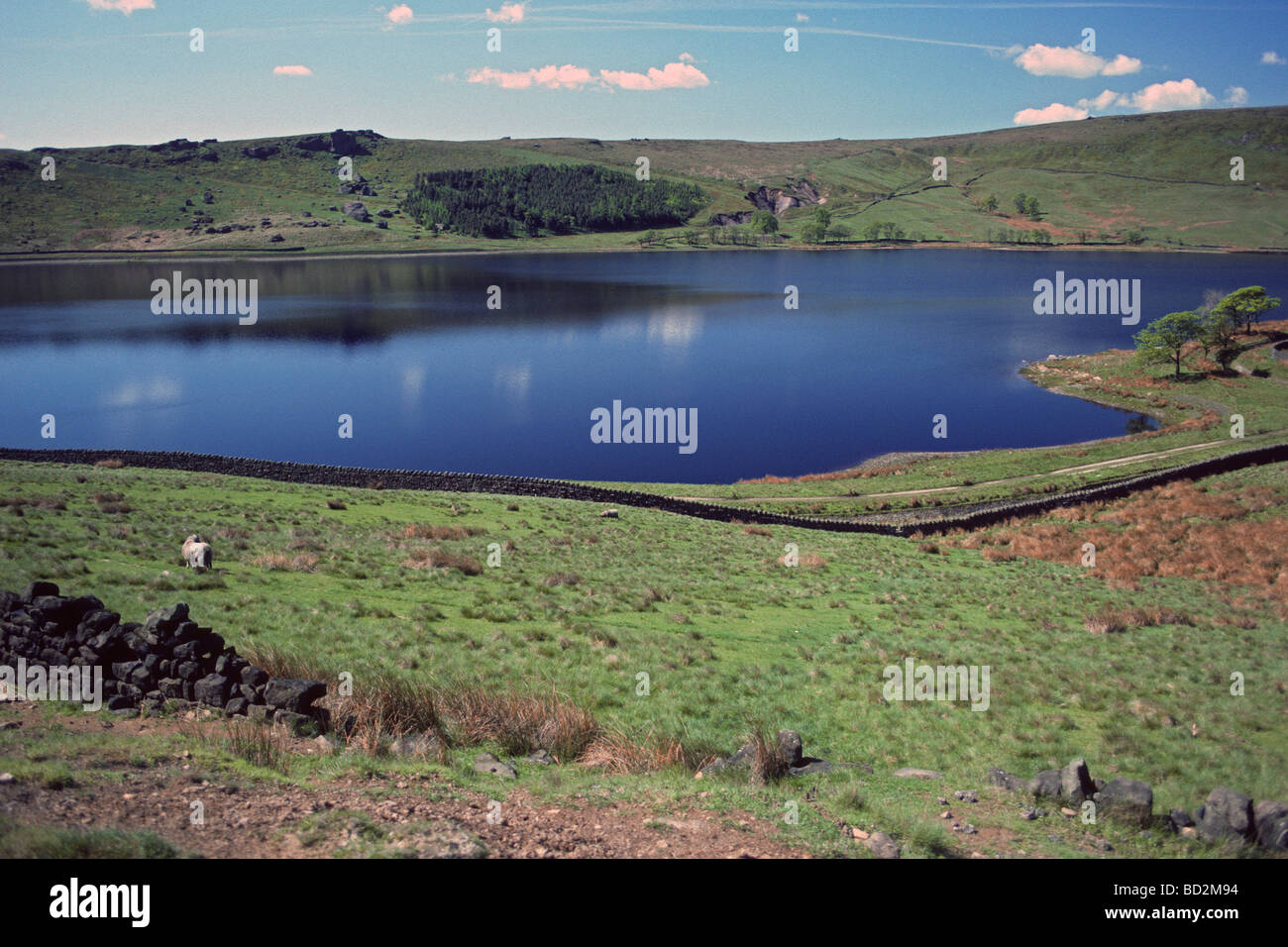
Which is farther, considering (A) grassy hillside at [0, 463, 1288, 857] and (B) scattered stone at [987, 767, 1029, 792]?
(B) scattered stone at [987, 767, 1029, 792]

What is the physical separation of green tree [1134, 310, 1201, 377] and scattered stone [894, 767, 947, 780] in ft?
278

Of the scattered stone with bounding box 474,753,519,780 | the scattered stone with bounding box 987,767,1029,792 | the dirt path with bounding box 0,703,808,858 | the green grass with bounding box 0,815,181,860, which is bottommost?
the scattered stone with bounding box 987,767,1029,792

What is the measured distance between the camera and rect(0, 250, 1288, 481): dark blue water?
64.8 meters

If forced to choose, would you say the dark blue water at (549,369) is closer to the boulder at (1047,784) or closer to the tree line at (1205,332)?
the tree line at (1205,332)

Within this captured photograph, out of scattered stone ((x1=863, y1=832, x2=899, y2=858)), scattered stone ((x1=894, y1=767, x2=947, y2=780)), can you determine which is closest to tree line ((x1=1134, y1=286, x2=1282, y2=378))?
scattered stone ((x1=894, y1=767, x2=947, y2=780))

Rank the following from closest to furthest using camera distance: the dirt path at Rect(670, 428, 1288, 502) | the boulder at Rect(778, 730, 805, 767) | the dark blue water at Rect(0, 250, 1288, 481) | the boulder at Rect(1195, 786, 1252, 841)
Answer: the boulder at Rect(1195, 786, 1252, 841)
the boulder at Rect(778, 730, 805, 767)
the dirt path at Rect(670, 428, 1288, 502)
the dark blue water at Rect(0, 250, 1288, 481)

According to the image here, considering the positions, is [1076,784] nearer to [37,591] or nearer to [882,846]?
[882,846]

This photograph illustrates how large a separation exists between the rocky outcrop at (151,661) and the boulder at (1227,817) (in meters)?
12.1

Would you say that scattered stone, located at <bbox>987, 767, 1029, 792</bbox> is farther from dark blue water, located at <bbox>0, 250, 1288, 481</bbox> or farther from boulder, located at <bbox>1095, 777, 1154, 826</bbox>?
dark blue water, located at <bbox>0, 250, 1288, 481</bbox>

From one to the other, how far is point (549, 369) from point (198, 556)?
2924 inches

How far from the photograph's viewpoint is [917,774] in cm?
1210

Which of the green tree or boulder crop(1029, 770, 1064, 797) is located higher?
the green tree

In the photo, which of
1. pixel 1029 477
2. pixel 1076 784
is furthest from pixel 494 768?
pixel 1029 477
